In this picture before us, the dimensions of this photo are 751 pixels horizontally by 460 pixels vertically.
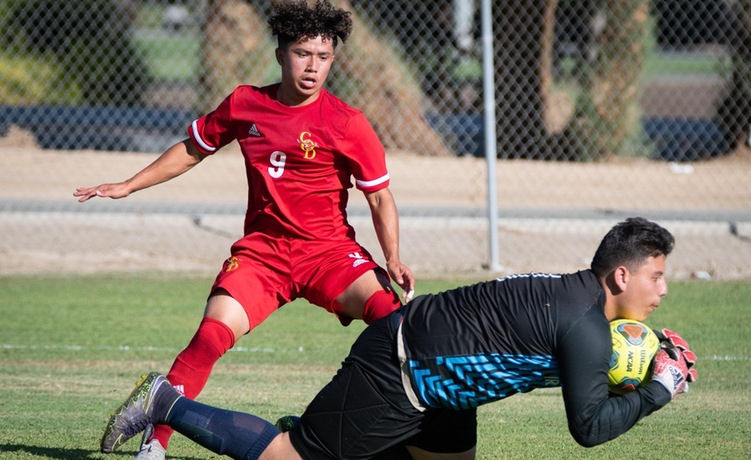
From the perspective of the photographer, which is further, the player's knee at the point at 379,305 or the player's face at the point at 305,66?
the player's face at the point at 305,66

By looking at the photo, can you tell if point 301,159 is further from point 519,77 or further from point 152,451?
point 519,77

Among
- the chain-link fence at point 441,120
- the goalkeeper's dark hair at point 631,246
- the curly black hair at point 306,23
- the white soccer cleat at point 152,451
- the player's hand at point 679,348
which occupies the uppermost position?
the curly black hair at point 306,23

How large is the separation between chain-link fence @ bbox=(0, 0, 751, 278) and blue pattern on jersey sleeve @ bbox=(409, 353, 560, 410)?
845cm

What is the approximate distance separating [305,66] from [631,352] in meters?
2.15

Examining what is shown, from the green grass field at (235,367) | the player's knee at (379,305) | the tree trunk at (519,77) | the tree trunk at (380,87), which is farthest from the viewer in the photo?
the tree trunk at (380,87)

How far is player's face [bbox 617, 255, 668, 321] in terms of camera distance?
159 inches

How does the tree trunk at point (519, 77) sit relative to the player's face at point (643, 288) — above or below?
below

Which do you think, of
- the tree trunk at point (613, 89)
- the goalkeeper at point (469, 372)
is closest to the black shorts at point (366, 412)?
the goalkeeper at point (469, 372)

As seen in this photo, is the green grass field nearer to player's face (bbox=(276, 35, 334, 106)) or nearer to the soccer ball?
the soccer ball

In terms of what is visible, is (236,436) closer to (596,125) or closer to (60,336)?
(60,336)

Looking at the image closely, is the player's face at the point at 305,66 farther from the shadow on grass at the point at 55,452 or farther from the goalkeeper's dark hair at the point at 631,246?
the shadow on grass at the point at 55,452

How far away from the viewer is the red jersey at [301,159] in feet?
17.5

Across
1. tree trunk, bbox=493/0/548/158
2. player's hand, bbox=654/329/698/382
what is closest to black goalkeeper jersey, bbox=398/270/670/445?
player's hand, bbox=654/329/698/382

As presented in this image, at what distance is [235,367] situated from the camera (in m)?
7.64
